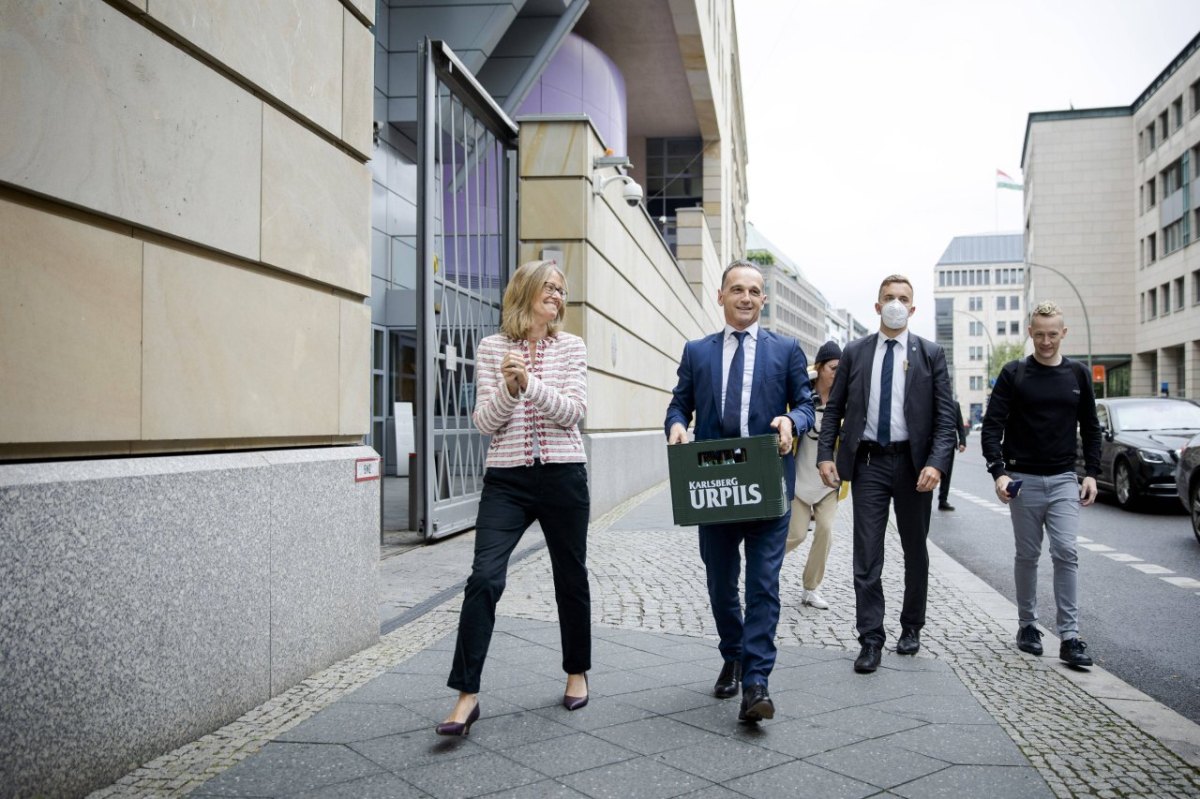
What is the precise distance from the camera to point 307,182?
187 inches

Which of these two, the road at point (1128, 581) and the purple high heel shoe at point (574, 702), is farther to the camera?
the road at point (1128, 581)

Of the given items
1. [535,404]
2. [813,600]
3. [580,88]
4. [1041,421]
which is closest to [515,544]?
[535,404]

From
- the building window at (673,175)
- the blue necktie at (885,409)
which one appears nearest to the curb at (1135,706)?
the blue necktie at (885,409)

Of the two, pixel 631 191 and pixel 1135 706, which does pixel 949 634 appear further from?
pixel 631 191

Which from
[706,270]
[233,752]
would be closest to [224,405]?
[233,752]

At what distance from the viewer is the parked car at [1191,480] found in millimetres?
10320

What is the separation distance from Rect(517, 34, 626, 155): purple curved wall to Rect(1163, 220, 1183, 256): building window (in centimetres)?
3507

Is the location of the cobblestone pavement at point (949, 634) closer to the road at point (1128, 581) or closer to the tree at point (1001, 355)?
the road at point (1128, 581)

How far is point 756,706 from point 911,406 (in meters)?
1.98

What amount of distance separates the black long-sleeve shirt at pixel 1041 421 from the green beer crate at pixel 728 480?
1.93 m

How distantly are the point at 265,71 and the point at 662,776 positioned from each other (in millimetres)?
3223

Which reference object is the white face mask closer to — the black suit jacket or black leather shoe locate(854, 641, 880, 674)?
the black suit jacket

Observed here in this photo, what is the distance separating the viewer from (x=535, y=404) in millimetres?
3918

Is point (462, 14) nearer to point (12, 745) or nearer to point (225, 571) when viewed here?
point (225, 571)
